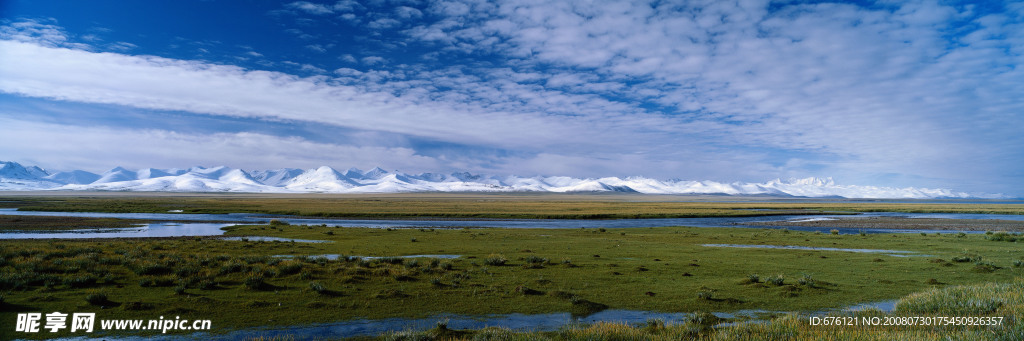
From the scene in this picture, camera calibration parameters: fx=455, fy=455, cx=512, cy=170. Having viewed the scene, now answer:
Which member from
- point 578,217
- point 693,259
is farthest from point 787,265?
point 578,217

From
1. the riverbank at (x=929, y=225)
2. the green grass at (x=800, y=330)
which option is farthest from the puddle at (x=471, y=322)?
the riverbank at (x=929, y=225)

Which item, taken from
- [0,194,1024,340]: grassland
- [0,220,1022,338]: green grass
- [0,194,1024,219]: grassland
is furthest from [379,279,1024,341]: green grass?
[0,194,1024,219]: grassland

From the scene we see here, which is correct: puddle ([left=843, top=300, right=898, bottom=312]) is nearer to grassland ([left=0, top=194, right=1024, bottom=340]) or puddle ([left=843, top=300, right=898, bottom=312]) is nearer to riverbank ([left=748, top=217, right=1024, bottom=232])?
grassland ([left=0, top=194, right=1024, bottom=340])

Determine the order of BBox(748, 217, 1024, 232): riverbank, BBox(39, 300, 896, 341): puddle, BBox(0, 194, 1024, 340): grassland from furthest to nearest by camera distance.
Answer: BBox(748, 217, 1024, 232): riverbank < BBox(0, 194, 1024, 340): grassland < BBox(39, 300, 896, 341): puddle

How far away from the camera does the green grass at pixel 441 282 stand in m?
13.6

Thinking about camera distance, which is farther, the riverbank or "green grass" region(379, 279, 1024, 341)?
the riverbank

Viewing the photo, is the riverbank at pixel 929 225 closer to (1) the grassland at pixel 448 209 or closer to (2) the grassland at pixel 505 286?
(1) the grassland at pixel 448 209

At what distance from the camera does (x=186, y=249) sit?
87.7 feet

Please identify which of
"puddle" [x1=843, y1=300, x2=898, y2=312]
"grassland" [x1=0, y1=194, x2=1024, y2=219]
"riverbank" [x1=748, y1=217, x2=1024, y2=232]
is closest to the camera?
"puddle" [x1=843, y1=300, x2=898, y2=312]

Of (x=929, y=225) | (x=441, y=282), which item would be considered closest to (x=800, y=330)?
(x=441, y=282)

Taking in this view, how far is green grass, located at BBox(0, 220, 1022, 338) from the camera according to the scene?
13609 millimetres

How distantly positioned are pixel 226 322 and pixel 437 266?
9.79 metres

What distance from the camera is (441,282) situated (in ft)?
58.0

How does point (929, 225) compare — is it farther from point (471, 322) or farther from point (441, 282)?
point (471, 322)
